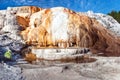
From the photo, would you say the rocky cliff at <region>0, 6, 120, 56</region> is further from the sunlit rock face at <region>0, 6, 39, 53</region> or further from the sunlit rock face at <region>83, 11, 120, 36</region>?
the sunlit rock face at <region>83, 11, 120, 36</region>

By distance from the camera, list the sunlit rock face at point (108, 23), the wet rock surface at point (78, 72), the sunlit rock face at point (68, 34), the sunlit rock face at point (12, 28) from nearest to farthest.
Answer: the wet rock surface at point (78, 72) < the sunlit rock face at point (68, 34) < the sunlit rock face at point (12, 28) < the sunlit rock face at point (108, 23)

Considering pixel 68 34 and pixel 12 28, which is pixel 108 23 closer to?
pixel 68 34

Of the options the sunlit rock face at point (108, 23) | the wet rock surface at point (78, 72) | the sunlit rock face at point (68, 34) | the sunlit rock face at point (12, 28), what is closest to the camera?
the wet rock surface at point (78, 72)

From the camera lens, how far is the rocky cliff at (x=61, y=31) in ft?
73.4

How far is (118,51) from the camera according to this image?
22.6 meters

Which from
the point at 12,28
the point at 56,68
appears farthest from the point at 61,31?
the point at 56,68

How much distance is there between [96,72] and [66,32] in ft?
29.0

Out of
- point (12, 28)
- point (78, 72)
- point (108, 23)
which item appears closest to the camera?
point (78, 72)

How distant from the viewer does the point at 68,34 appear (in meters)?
22.4

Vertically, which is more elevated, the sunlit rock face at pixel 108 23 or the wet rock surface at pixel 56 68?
the sunlit rock face at pixel 108 23

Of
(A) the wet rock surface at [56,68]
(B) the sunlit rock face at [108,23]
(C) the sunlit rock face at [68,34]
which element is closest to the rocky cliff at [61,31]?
(C) the sunlit rock face at [68,34]

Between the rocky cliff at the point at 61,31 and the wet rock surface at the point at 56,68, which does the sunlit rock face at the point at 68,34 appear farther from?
the wet rock surface at the point at 56,68

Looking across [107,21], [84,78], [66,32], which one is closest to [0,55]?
[66,32]

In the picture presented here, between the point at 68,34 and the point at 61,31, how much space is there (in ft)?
2.30
